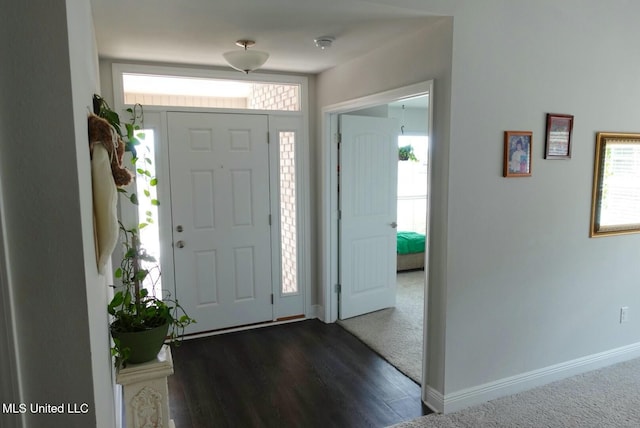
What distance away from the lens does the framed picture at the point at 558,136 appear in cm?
269

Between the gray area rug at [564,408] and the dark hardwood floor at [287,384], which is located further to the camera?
the dark hardwood floor at [287,384]

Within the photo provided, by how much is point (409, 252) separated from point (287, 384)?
3.32 meters

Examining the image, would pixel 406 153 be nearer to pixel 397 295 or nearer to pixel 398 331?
pixel 397 295

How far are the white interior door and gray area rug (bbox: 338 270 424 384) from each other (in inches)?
5.8

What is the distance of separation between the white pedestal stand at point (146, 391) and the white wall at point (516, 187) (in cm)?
159

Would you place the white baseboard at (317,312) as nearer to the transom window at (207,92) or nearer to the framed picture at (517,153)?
the transom window at (207,92)

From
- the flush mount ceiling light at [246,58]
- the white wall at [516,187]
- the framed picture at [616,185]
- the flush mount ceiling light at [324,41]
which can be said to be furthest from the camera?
the framed picture at [616,185]

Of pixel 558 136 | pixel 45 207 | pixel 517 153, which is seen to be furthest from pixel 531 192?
pixel 45 207

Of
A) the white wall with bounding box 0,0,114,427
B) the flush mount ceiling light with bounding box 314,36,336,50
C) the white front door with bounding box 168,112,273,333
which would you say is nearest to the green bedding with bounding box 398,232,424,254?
the white front door with bounding box 168,112,273,333

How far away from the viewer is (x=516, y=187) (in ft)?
8.71

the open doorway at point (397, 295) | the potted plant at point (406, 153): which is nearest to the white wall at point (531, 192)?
the open doorway at point (397, 295)

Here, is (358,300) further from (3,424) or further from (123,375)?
(3,424)

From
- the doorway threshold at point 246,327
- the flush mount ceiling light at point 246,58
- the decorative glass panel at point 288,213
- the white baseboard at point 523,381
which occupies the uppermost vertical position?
the flush mount ceiling light at point 246,58

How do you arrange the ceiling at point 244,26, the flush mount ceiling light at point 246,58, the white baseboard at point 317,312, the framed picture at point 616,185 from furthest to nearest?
the white baseboard at point 317,312, the framed picture at point 616,185, the flush mount ceiling light at point 246,58, the ceiling at point 244,26
